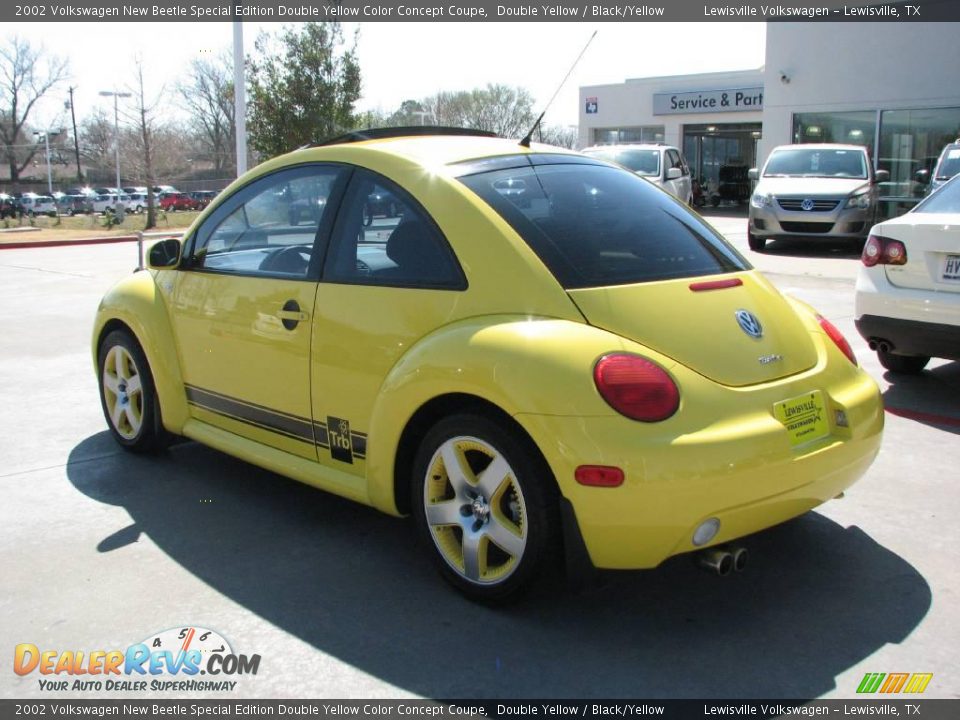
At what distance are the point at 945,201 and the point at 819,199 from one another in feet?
32.0

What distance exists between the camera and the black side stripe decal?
12.1 feet

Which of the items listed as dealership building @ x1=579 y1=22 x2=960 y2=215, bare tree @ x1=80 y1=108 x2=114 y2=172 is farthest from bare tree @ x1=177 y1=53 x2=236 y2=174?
dealership building @ x1=579 y1=22 x2=960 y2=215

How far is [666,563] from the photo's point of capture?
3.74 metres

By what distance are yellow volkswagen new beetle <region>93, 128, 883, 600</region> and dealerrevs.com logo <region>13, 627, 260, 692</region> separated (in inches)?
32.9

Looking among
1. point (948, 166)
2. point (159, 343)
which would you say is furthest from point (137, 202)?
point (159, 343)

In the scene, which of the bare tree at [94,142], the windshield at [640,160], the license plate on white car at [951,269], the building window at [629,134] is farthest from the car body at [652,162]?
the bare tree at [94,142]

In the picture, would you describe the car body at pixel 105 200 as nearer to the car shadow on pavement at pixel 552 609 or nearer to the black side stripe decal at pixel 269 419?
the black side stripe decal at pixel 269 419

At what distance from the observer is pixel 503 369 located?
305 centimetres

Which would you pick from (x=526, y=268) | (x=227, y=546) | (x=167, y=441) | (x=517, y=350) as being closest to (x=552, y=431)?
(x=517, y=350)

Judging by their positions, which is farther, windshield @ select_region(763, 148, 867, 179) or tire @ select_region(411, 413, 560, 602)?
windshield @ select_region(763, 148, 867, 179)

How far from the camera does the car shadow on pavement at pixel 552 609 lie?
2.88 m

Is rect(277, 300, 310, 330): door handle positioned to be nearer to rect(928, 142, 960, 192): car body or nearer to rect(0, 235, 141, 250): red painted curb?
rect(928, 142, 960, 192): car body

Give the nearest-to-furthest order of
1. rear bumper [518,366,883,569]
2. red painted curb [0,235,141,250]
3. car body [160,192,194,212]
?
rear bumper [518,366,883,569] < red painted curb [0,235,141,250] < car body [160,192,194,212]

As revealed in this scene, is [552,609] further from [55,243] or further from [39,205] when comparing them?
[39,205]
